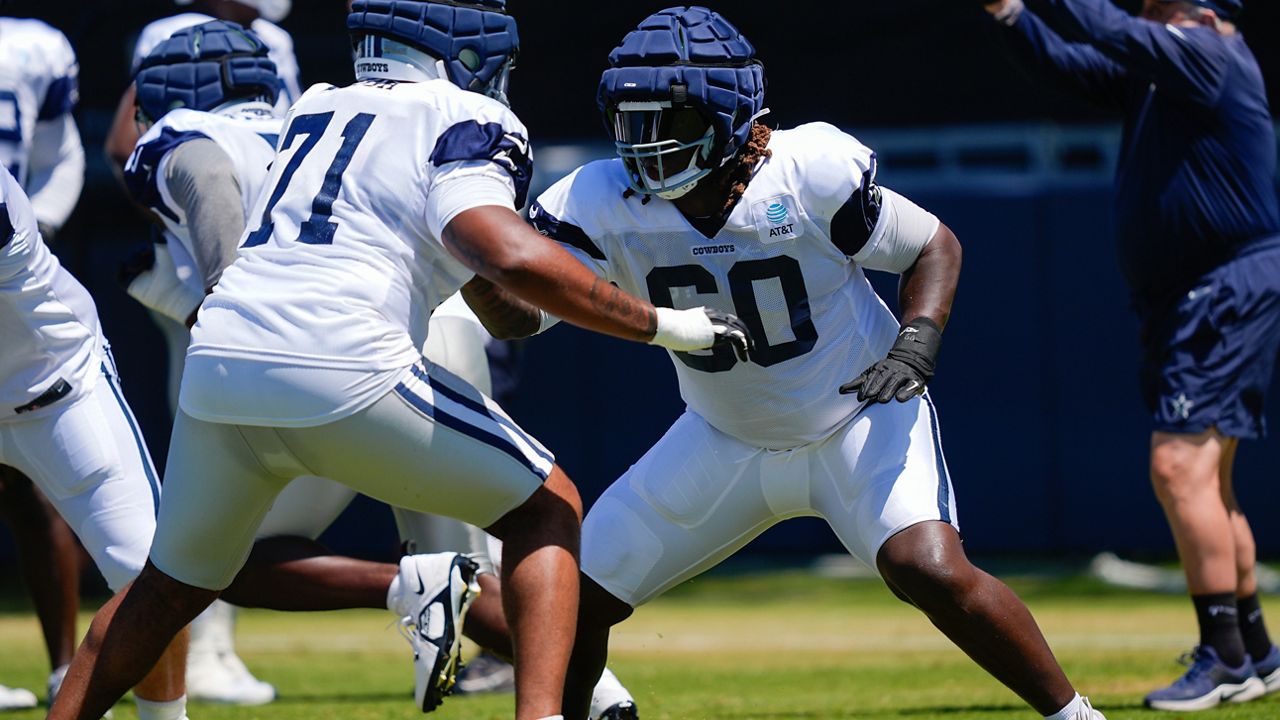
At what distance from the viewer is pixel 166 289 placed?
525 cm

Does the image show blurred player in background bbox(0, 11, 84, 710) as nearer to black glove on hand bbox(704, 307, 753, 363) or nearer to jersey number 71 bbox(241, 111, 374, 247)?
jersey number 71 bbox(241, 111, 374, 247)

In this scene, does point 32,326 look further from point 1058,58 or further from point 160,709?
point 1058,58

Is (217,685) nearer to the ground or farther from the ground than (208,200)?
nearer to the ground

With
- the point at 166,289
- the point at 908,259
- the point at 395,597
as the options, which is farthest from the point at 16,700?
the point at 908,259

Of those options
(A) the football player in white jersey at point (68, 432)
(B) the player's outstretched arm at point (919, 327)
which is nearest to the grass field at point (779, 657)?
(A) the football player in white jersey at point (68, 432)

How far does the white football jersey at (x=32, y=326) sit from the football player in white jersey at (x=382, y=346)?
32.4 inches

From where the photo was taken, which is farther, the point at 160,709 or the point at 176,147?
the point at 176,147

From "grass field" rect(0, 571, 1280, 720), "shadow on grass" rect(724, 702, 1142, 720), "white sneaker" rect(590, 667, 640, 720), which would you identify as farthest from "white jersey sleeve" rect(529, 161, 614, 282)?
"shadow on grass" rect(724, 702, 1142, 720)

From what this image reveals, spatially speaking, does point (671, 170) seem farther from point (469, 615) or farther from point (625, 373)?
point (625, 373)

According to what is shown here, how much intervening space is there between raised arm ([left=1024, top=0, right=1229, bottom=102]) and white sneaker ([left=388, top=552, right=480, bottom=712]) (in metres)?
2.99

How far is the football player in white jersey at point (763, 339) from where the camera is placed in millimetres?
4109

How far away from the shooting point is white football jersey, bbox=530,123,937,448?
4281 mm

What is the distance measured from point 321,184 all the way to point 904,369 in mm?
1400

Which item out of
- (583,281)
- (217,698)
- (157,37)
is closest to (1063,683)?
(583,281)
